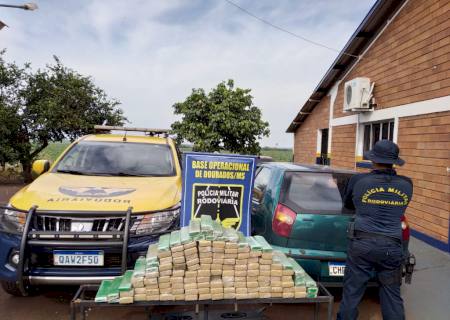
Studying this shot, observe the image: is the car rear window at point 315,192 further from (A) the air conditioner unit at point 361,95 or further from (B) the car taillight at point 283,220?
(A) the air conditioner unit at point 361,95

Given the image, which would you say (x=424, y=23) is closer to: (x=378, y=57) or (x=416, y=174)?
(x=378, y=57)

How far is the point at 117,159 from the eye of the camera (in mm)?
4988

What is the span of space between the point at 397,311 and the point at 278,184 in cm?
166

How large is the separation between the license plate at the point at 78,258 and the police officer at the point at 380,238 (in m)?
2.23

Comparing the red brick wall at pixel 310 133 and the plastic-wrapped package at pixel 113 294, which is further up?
the red brick wall at pixel 310 133

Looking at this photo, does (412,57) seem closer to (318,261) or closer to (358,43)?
(358,43)

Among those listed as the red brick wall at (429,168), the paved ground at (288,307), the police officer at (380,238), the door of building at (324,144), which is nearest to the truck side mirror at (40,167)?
the paved ground at (288,307)

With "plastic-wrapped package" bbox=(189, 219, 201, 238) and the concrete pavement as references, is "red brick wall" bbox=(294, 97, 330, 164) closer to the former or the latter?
the concrete pavement

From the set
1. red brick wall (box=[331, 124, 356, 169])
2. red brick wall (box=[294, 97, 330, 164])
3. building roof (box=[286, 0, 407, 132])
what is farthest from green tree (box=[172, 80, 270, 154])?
red brick wall (box=[331, 124, 356, 169])

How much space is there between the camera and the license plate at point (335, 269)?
12.1ft

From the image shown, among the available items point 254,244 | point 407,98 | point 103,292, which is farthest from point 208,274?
point 407,98

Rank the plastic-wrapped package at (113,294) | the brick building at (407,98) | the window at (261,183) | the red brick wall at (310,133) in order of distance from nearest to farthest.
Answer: the plastic-wrapped package at (113,294) < the window at (261,183) < the brick building at (407,98) < the red brick wall at (310,133)

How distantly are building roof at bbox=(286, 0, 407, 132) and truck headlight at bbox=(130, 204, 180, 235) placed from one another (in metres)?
7.45

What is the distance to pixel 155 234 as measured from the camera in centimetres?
357
